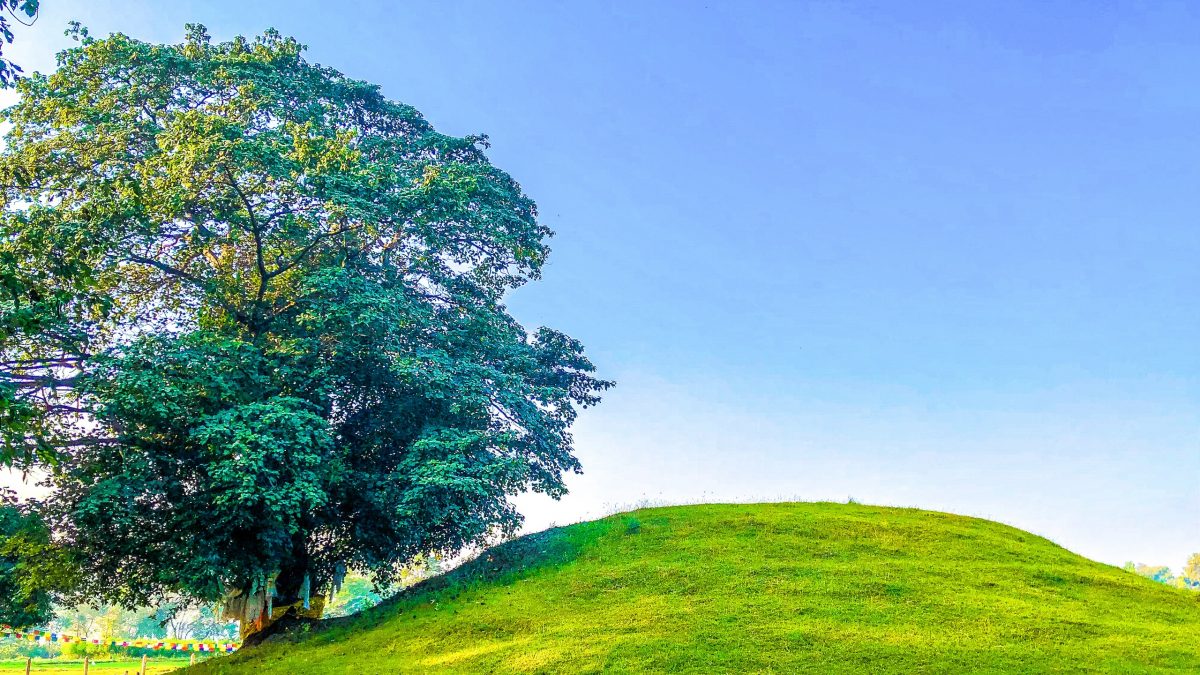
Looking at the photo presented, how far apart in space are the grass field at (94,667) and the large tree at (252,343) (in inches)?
778

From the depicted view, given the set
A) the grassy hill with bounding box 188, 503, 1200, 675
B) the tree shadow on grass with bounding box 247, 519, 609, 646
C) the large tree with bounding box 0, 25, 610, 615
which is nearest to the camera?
the grassy hill with bounding box 188, 503, 1200, 675

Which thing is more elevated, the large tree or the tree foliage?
the large tree

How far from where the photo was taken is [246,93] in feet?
70.2

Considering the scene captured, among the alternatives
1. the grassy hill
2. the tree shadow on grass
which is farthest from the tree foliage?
the tree shadow on grass

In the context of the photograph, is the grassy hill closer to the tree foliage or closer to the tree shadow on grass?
the tree shadow on grass

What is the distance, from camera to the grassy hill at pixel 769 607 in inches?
601

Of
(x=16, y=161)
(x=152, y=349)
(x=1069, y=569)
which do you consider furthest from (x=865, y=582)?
(x=16, y=161)

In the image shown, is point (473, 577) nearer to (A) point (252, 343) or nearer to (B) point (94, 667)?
(A) point (252, 343)

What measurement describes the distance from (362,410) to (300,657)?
6553 millimetres

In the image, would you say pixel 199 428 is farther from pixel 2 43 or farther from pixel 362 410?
pixel 2 43

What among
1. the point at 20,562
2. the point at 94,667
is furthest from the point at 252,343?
the point at 94,667

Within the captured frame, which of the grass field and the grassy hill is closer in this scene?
the grassy hill

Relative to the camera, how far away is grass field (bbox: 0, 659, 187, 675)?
1480 inches

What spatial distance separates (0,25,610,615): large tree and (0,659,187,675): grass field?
1977cm
